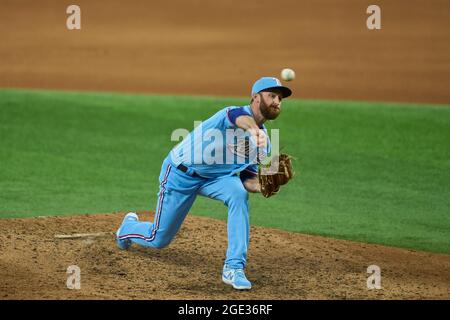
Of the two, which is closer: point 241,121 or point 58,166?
point 241,121

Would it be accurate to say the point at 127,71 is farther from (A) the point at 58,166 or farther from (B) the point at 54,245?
(B) the point at 54,245

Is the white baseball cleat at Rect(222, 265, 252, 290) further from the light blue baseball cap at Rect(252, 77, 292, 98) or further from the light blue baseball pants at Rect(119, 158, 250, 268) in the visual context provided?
the light blue baseball cap at Rect(252, 77, 292, 98)

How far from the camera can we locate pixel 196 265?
23.6ft

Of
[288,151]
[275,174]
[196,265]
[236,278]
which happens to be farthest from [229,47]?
[236,278]

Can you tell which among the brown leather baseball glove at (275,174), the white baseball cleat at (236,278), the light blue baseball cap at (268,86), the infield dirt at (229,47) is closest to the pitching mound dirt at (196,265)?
the white baseball cleat at (236,278)

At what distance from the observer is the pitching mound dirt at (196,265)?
6383 mm

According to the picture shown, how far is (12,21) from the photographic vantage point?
66.2 ft

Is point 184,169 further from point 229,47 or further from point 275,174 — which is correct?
point 229,47

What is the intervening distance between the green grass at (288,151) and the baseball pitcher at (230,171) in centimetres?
226

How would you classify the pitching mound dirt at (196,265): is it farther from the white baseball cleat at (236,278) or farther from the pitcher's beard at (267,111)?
the pitcher's beard at (267,111)

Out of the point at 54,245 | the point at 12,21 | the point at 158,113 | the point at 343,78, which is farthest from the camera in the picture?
the point at 12,21

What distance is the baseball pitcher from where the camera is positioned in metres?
6.53

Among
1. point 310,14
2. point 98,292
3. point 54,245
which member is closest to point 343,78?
point 310,14

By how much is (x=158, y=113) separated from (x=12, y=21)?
25.3ft
